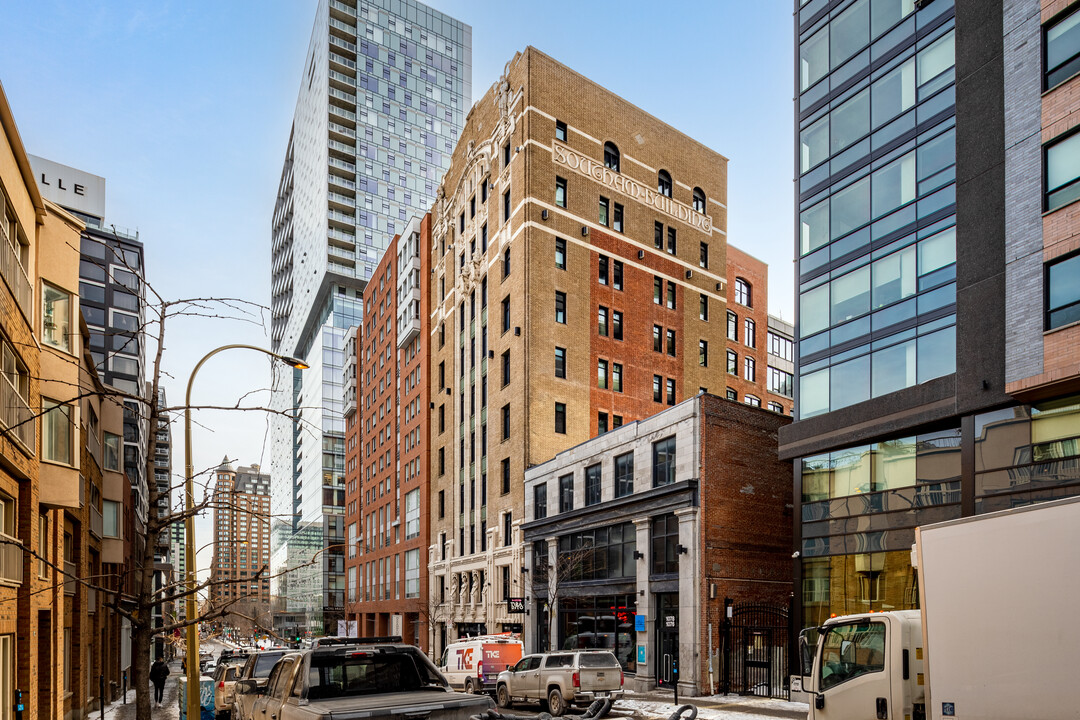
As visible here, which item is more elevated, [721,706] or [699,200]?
[699,200]

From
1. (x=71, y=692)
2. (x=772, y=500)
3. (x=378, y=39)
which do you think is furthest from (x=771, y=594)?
(x=378, y=39)

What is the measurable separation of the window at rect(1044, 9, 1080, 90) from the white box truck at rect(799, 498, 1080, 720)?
1590 cm

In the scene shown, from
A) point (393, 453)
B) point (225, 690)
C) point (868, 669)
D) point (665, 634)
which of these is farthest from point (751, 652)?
point (393, 453)

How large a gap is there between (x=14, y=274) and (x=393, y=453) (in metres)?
61.9

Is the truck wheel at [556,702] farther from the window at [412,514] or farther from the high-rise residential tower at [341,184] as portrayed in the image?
the high-rise residential tower at [341,184]

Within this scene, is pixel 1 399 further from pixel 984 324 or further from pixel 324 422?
pixel 324 422

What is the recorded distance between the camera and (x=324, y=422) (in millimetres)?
118438

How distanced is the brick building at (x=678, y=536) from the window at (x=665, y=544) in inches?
1.8

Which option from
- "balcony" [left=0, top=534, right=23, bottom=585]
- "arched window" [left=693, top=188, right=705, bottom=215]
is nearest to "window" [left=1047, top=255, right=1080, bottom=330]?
"balcony" [left=0, top=534, right=23, bottom=585]

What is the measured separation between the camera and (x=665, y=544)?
35.3 meters

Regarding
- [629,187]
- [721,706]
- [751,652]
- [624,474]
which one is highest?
[629,187]

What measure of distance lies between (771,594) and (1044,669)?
26.8 meters

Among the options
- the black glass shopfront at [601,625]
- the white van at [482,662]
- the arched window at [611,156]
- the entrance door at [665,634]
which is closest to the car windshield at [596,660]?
the white van at [482,662]

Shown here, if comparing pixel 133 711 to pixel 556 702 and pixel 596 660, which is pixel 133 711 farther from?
pixel 596 660
